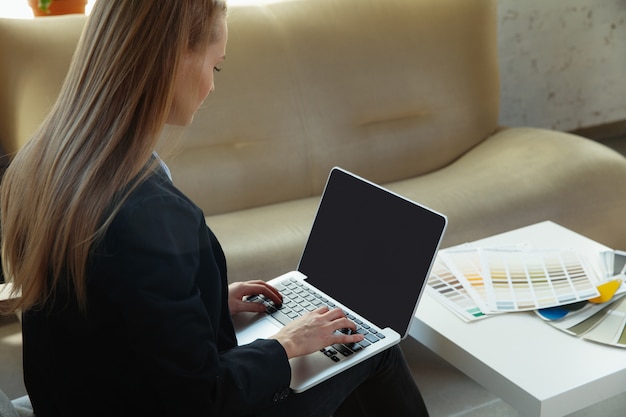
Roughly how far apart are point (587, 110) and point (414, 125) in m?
1.45

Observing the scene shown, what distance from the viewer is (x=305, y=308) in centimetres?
156

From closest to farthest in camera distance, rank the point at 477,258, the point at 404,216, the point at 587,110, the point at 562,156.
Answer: the point at 404,216
the point at 477,258
the point at 562,156
the point at 587,110

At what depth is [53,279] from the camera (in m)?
1.12

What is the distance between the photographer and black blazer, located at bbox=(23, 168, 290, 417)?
1.04m

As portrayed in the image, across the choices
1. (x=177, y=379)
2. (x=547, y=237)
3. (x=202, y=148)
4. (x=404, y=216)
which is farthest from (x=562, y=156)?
(x=177, y=379)

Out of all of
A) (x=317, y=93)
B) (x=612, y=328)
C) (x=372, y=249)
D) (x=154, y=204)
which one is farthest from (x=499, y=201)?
(x=154, y=204)

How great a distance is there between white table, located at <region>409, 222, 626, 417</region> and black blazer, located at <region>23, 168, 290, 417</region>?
46 centimetres

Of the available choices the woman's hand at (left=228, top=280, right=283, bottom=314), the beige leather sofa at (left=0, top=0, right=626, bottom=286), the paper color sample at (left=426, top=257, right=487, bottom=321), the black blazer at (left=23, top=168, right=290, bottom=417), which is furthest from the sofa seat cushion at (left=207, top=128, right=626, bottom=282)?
Answer: the black blazer at (left=23, top=168, right=290, bottom=417)

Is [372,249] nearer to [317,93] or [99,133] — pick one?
[99,133]

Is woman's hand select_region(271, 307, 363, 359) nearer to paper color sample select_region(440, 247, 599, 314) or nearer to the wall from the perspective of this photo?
paper color sample select_region(440, 247, 599, 314)

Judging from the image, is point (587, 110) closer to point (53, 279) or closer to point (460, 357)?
point (460, 357)

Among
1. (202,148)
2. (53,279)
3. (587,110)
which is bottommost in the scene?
(587,110)

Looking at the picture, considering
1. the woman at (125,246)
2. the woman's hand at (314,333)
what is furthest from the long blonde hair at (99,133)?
the woman's hand at (314,333)

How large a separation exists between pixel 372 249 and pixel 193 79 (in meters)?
0.55
